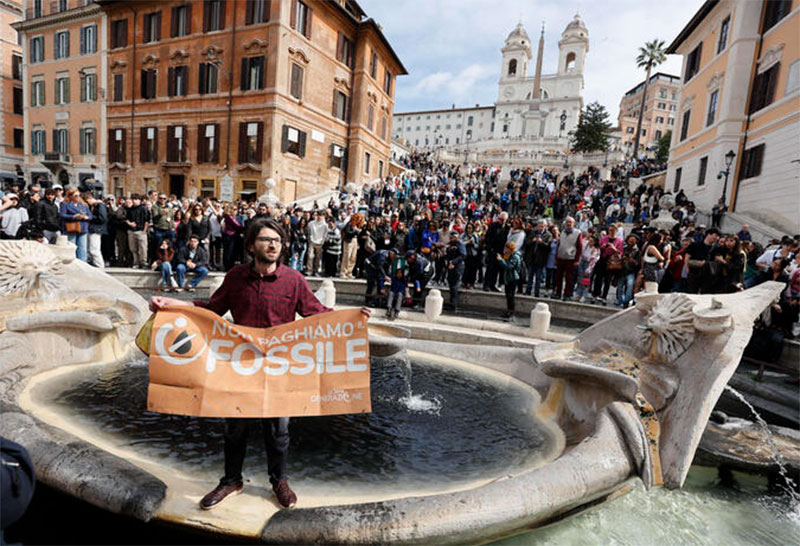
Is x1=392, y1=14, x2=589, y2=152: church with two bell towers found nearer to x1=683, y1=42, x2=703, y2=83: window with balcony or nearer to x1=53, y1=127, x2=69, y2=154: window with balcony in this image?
x1=683, y1=42, x2=703, y2=83: window with balcony

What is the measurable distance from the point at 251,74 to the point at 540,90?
78.1m

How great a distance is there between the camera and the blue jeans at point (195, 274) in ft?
36.4

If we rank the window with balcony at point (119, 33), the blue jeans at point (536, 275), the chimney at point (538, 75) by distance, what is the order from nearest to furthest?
the blue jeans at point (536, 275)
the window with balcony at point (119, 33)
the chimney at point (538, 75)

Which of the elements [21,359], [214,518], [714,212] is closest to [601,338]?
[214,518]

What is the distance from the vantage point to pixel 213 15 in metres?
29.1

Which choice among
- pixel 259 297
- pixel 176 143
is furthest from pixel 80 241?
pixel 176 143

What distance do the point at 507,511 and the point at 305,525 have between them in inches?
49.4

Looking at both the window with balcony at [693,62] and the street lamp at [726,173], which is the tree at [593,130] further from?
the street lamp at [726,173]

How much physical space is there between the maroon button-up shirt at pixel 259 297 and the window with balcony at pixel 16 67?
55.1 metres

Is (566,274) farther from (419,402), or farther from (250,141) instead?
(250,141)

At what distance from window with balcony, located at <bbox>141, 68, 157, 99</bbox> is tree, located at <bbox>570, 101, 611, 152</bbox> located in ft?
164

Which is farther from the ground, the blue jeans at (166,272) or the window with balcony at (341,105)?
the window with balcony at (341,105)

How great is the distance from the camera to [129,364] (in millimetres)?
6125

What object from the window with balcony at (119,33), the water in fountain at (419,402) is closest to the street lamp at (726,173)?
the water in fountain at (419,402)
